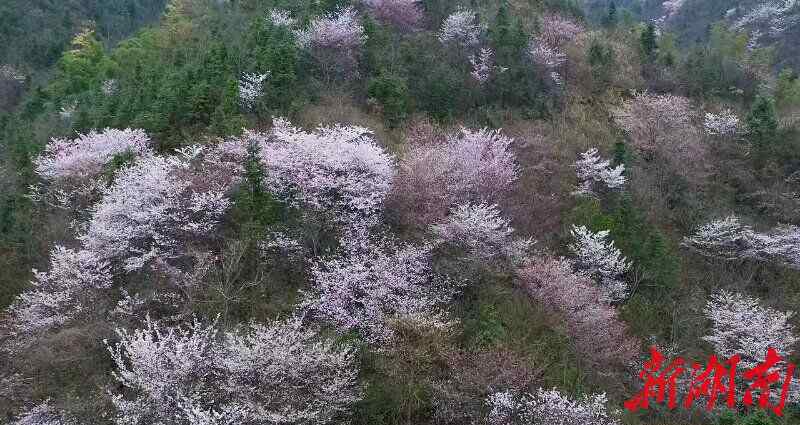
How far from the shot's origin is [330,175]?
19.5 m

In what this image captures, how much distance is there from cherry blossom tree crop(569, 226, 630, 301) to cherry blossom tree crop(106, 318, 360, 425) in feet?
34.9

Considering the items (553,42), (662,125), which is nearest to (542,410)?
(662,125)

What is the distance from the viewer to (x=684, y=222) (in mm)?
26234

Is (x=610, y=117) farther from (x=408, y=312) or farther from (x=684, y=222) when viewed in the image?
(x=408, y=312)

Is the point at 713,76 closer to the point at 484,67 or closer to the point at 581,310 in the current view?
A: the point at 484,67

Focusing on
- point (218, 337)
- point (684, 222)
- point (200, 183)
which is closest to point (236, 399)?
point (218, 337)

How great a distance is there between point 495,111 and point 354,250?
15.3 metres

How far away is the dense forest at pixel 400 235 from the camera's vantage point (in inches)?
551

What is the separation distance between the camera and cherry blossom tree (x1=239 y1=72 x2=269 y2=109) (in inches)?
979

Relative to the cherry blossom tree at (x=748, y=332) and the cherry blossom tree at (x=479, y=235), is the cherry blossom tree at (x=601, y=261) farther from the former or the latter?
the cherry blossom tree at (x=748, y=332)

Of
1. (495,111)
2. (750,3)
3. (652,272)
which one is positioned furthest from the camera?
(750,3)

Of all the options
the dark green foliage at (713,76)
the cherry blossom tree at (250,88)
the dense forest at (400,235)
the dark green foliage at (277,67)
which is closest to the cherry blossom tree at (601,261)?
the dense forest at (400,235)

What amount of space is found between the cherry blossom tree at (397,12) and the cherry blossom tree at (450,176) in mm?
12982

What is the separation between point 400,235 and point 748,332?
1255 centimetres
